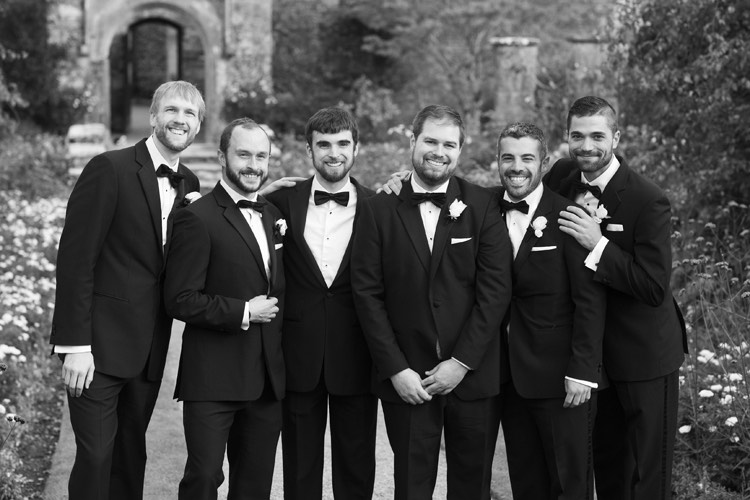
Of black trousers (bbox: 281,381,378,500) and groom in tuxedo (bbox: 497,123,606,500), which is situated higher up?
groom in tuxedo (bbox: 497,123,606,500)

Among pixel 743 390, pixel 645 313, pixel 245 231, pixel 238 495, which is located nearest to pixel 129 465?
pixel 238 495

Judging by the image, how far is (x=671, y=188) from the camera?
7715 mm

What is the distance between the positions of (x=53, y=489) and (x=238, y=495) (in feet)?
4.18

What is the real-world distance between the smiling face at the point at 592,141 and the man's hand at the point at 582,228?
0.20 meters

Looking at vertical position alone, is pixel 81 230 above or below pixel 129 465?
above

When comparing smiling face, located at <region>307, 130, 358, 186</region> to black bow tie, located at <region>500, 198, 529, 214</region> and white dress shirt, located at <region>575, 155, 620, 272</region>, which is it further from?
white dress shirt, located at <region>575, 155, 620, 272</region>

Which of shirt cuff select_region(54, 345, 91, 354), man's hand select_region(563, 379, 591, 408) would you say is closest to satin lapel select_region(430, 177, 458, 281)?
man's hand select_region(563, 379, 591, 408)

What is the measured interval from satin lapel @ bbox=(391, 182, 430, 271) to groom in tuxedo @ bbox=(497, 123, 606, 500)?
0.36m

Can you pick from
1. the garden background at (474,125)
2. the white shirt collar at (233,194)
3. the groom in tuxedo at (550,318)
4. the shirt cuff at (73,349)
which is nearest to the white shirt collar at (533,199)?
the groom in tuxedo at (550,318)

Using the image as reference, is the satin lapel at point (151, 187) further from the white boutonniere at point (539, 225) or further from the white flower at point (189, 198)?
the white boutonniere at point (539, 225)

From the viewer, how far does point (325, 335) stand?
4.18 meters

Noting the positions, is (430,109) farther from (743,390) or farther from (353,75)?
(353,75)

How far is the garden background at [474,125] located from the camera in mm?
5109

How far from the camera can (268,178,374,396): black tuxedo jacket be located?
416 cm
